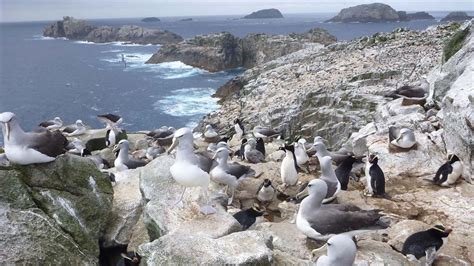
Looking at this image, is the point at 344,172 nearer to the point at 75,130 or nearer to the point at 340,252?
the point at 340,252

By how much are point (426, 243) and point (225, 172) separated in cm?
469

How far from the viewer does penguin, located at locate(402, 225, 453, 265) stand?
8.09 m

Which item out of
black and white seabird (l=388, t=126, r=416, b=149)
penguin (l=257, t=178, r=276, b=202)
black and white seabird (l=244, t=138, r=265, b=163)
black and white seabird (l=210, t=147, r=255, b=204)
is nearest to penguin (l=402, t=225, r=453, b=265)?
penguin (l=257, t=178, r=276, b=202)

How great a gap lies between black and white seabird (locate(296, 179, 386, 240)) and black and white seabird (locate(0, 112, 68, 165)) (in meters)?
4.69

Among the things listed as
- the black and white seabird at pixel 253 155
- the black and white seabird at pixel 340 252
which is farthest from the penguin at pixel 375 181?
the black and white seabird at pixel 340 252

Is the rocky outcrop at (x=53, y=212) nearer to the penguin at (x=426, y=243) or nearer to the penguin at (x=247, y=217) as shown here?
the penguin at (x=247, y=217)

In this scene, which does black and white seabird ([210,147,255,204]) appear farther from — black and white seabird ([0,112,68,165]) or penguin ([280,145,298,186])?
black and white seabird ([0,112,68,165])

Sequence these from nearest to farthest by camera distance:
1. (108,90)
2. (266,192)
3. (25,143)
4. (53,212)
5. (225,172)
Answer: (25,143) < (53,212) < (225,172) < (266,192) < (108,90)

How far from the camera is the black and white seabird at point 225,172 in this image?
11.1 metres

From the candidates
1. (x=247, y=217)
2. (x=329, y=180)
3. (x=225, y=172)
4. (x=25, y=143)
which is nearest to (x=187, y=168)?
(x=247, y=217)

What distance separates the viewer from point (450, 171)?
1129cm

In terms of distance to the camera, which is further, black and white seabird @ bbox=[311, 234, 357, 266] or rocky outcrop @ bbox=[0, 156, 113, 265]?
rocky outcrop @ bbox=[0, 156, 113, 265]

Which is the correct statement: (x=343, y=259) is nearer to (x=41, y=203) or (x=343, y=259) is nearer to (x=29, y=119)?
(x=41, y=203)

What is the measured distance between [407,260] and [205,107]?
38627 millimetres
